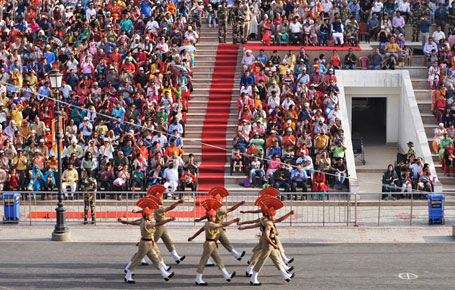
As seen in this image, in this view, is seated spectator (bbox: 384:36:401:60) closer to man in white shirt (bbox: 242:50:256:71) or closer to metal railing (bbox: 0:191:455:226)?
man in white shirt (bbox: 242:50:256:71)

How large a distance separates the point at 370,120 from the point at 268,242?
61.4 ft

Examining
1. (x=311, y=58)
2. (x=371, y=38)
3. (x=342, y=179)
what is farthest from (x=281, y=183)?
(x=371, y=38)

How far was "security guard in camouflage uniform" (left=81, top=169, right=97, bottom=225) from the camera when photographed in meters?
30.2

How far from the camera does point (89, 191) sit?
31250mm

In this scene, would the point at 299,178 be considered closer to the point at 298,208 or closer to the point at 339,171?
the point at 339,171

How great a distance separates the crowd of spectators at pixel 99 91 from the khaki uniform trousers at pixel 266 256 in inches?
348

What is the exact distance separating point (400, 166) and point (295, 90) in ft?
18.9

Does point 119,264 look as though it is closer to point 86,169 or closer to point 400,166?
point 86,169

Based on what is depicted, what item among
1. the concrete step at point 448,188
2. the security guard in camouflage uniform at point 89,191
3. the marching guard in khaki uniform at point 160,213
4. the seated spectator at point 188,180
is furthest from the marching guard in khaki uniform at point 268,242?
the concrete step at point 448,188

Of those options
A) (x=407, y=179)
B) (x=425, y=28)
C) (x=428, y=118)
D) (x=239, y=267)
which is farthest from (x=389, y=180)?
(x=425, y=28)

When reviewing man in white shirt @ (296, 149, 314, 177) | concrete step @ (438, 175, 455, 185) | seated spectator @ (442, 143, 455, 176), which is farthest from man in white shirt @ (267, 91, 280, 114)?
concrete step @ (438, 175, 455, 185)

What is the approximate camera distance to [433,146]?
35062 mm

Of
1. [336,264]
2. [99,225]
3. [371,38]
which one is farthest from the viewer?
[371,38]

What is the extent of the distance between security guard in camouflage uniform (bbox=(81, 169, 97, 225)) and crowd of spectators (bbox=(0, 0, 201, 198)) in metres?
0.16
